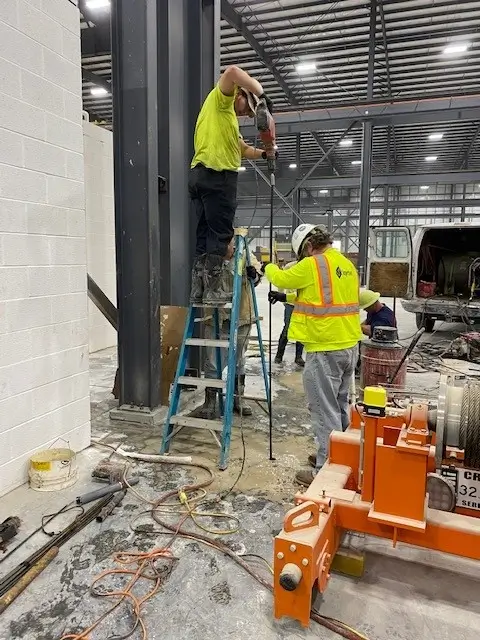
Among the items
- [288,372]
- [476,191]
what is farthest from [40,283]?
[476,191]

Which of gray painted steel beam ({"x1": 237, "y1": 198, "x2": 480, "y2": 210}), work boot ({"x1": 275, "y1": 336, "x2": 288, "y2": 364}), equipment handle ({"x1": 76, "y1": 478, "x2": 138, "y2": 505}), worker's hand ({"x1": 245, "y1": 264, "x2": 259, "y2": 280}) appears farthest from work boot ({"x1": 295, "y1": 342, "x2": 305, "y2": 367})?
gray painted steel beam ({"x1": 237, "y1": 198, "x2": 480, "y2": 210})

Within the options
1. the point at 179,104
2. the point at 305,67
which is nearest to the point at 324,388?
the point at 179,104

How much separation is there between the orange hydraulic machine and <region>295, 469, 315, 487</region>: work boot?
2.71 feet

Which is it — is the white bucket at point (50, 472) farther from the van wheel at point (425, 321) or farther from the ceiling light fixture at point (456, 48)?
the ceiling light fixture at point (456, 48)

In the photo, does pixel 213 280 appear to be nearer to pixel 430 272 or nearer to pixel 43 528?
pixel 43 528

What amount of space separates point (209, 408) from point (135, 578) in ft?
6.71

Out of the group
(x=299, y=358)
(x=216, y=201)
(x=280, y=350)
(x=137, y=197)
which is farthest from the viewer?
(x=280, y=350)

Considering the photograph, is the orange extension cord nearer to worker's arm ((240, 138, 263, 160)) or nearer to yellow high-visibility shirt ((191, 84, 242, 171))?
yellow high-visibility shirt ((191, 84, 242, 171))

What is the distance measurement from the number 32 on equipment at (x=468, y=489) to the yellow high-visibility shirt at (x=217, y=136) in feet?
8.40

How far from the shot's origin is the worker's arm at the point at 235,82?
302 cm

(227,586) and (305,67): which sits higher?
(305,67)

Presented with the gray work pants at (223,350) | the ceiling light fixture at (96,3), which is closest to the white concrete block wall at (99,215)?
the ceiling light fixture at (96,3)

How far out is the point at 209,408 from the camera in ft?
13.3

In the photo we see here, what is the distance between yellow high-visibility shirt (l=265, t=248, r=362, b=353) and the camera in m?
2.86
